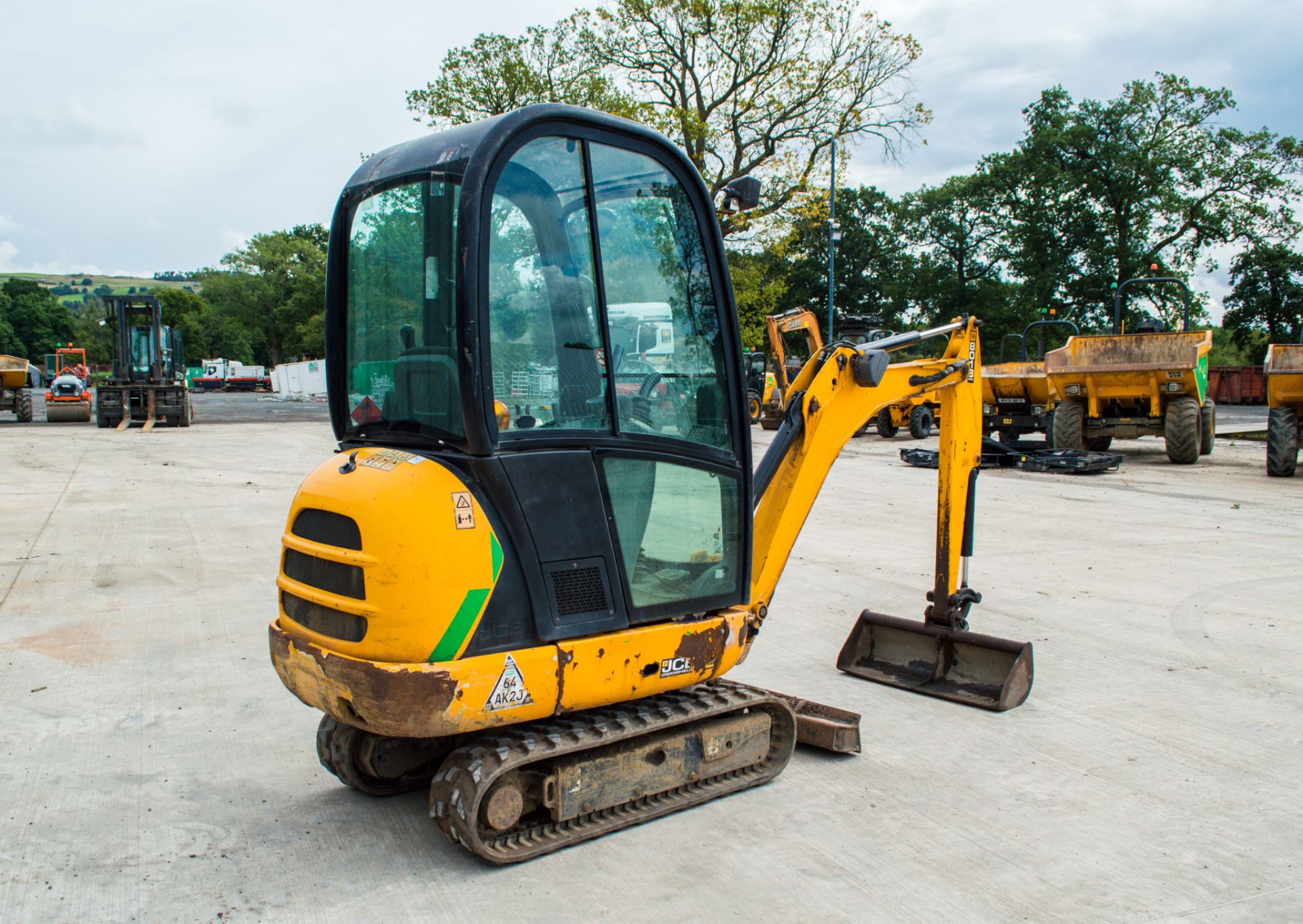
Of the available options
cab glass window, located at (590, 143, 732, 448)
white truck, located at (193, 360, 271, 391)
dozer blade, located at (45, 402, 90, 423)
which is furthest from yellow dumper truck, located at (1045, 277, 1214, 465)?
white truck, located at (193, 360, 271, 391)

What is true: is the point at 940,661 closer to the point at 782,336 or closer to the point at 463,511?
the point at 463,511

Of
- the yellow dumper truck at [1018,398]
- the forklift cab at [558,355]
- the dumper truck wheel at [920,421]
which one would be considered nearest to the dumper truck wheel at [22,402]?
the dumper truck wheel at [920,421]

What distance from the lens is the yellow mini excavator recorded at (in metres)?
3.19

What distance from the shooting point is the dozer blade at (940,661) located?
5.09m

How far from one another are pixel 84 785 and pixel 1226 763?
16.0 feet

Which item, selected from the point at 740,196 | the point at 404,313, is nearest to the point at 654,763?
the point at 404,313

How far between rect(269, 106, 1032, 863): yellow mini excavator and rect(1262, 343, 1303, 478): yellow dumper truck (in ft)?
41.7

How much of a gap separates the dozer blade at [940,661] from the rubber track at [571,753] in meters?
1.53

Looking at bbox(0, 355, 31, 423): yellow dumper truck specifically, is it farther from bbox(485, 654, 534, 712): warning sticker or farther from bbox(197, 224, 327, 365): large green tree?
bbox(197, 224, 327, 365): large green tree

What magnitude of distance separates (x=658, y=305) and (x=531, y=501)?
2.99 ft

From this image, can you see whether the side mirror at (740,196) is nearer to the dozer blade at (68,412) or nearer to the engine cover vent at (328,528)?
the engine cover vent at (328,528)

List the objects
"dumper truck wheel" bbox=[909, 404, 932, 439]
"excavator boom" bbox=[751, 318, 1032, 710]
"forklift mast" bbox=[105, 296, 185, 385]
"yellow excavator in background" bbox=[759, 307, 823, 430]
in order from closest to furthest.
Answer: "excavator boom" bbox=[751, 318, 1032, 710] → "yellow excavator in background" bbox=[759, 307, 823, 430] → "dumper truck wheel" bbox=[909, 404, 932, 439] → "forklift mast" bbox=[105, 296, 185, 385]

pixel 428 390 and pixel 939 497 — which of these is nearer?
pixel 428 390

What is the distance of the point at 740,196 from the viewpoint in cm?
393
